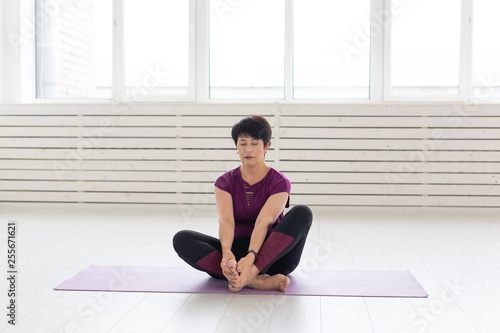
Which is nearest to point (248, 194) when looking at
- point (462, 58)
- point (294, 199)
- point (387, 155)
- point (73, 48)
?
point (294, 199)

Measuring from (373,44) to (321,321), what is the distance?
12.2 feet

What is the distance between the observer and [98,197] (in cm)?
529

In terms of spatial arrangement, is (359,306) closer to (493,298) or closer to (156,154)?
(493,298)

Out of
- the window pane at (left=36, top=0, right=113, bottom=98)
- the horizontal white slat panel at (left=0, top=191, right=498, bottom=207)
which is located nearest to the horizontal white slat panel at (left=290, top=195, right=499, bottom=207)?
the horizontal white slat panel at (left=0, top=191, right=498, bottom=207)

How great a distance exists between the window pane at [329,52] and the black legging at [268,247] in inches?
123

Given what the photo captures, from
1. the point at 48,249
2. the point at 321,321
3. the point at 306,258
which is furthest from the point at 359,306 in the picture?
the point at 48,249

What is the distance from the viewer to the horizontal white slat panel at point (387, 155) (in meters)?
5.00

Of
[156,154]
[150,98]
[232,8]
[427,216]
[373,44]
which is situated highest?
[232,8]

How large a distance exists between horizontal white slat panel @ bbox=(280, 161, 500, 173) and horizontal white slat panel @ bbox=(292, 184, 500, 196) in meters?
0.14

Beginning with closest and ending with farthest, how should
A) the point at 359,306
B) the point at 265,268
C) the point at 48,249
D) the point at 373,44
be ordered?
the point at 359,306 < the point at 265,268 < the point at 48,249 < the point at 373,44

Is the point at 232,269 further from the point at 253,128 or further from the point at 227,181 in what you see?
the point at 253,128

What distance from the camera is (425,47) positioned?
5285mm

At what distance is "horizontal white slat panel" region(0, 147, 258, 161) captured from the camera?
5.19 m

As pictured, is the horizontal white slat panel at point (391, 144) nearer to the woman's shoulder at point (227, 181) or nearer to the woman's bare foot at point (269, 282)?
the woman's shoulder at point (227, 181)
